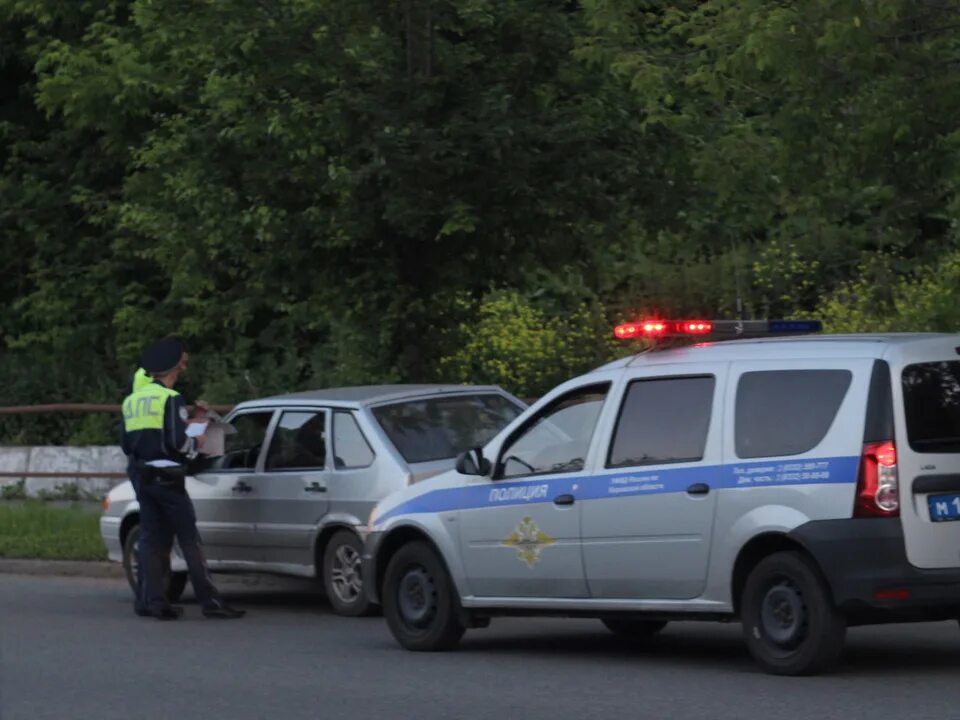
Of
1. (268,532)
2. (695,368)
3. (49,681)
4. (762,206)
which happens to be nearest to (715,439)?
(695,368)

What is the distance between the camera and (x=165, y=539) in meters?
14.5

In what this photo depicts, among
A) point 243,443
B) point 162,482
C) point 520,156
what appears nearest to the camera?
point 162,482

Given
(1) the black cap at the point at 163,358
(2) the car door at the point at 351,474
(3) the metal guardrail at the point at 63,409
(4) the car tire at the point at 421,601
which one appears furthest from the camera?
(3) the metal guardrail at the point at 63,409

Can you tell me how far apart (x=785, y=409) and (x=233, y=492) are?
581cm

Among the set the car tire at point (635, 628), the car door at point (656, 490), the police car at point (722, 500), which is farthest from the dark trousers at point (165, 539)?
the car door at point (656, 490)

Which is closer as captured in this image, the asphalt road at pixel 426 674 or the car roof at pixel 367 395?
the asphalt road at pixel 426 674

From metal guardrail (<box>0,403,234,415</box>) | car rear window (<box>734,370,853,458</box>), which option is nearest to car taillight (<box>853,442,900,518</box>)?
car rear window (<box>734,370,853,458</box>)

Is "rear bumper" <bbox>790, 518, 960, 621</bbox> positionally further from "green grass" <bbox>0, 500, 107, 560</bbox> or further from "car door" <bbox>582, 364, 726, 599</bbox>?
"green grass" <bbox>0, 500, 107, 560</bbox>

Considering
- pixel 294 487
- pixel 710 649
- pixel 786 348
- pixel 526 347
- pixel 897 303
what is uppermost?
pixel 897 303

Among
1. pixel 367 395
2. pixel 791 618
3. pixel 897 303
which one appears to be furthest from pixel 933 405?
pixel 897 303

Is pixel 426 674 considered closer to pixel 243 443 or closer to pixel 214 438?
pixel 214 438

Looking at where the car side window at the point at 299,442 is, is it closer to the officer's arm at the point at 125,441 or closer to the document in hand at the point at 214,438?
the document in hand at the point at 214,438

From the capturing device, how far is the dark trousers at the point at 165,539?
46.6 ft

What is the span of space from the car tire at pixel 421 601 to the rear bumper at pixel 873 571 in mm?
2730
